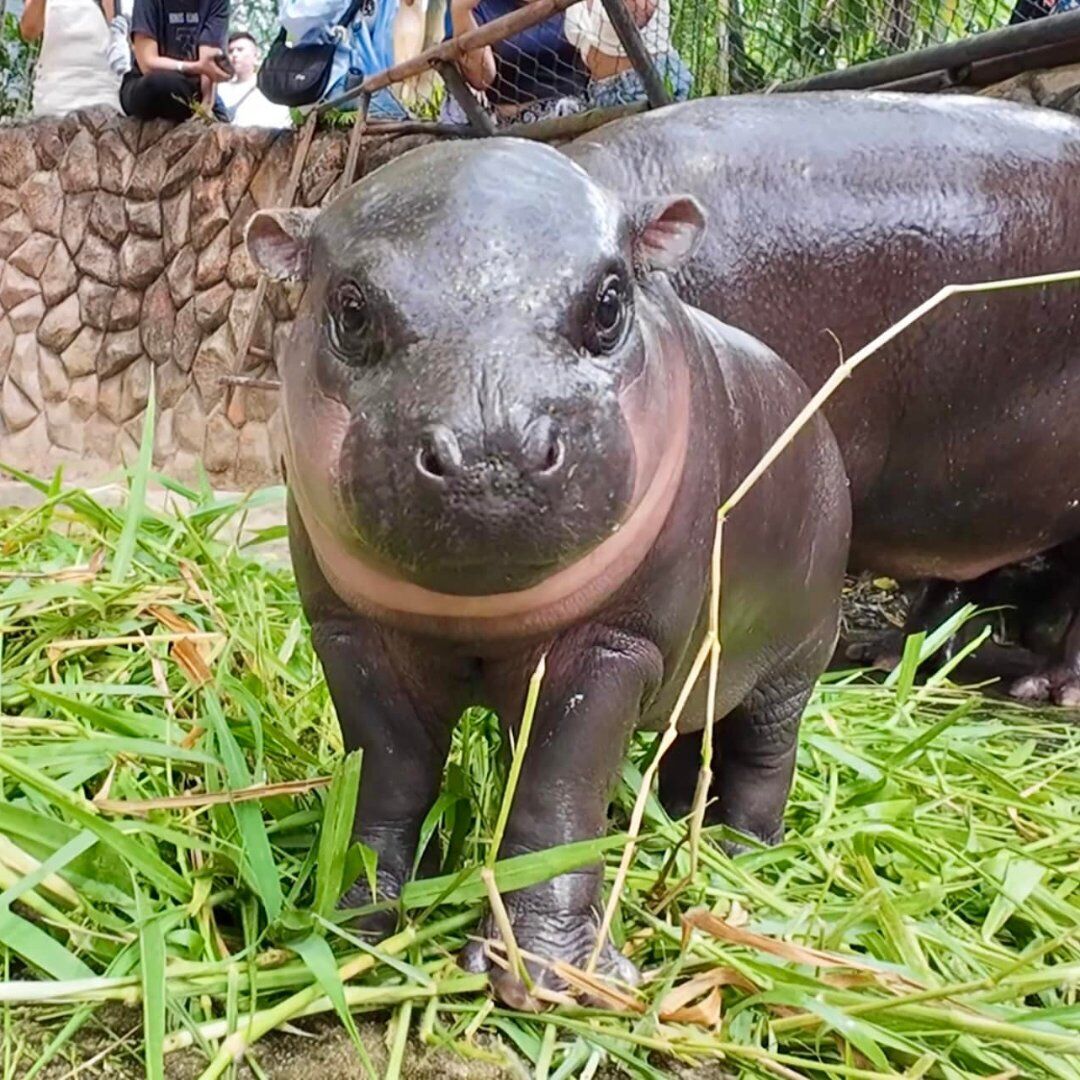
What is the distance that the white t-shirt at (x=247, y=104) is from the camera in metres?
5.51

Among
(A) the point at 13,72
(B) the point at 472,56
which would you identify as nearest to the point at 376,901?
(B) the point at 472,56

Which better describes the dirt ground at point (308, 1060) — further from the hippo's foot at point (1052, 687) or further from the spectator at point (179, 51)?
the spectator at point (179, 51)

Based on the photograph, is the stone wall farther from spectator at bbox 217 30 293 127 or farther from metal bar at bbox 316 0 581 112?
metal bar at bbox 316 0 581 112

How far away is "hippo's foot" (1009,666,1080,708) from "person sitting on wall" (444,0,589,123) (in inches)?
76.1

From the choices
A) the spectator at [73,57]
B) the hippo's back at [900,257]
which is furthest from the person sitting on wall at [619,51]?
the spectator at [73,57]

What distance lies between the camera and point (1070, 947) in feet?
3.44

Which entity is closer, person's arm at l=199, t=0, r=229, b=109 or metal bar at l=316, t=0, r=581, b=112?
metal bar at l=316, t=0, r=581, b=112

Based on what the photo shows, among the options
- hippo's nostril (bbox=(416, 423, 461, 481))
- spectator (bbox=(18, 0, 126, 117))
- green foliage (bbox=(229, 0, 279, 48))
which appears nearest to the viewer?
hippo's nostril (bbox=(416, 423, 461, 481))

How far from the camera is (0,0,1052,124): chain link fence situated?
8.74 feet

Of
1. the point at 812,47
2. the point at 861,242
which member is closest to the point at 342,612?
the point at 861,242

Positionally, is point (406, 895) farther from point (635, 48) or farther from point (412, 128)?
point (412, 128)

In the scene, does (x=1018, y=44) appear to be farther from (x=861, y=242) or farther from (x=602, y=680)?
(x=602, y=680)

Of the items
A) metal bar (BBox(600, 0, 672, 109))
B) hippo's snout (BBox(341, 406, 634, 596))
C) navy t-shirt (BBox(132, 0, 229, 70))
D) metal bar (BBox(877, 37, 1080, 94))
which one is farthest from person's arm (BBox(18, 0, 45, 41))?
hippo's snout (BBox(341, 406, 634, 596))

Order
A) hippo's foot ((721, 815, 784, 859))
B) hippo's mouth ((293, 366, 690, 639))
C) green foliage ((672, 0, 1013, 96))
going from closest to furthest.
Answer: hippo's mouth ((293, 366, 690, 639)) → hippo's foot ((721, 815, 784, 859)) → green foliage ((672, 0, 1013, 96))
